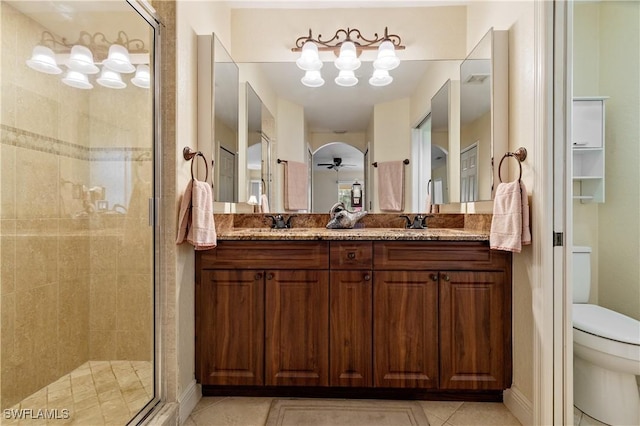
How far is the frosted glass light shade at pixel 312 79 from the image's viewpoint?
7.85 ft

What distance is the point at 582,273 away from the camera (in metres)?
1.89

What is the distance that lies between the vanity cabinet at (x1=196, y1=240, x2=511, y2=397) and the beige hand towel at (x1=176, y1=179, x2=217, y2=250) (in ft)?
0.49

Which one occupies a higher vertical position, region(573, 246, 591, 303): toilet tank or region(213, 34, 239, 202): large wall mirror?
Result: region(213, 34, 239, 202): large wall mirror

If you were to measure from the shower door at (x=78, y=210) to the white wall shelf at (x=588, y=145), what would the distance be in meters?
2.22

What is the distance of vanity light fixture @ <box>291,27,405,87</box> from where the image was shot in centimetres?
234

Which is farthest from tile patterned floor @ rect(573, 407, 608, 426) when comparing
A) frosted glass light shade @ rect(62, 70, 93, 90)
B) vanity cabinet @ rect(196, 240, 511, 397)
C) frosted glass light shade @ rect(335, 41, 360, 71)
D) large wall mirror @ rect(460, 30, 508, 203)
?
frosted glass light shade @ rect(62, 70, 93, 90)

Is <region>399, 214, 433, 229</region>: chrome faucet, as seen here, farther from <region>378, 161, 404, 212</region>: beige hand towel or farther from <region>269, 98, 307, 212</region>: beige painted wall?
<region>269, 98, 307, 212</region>: beige painted wall

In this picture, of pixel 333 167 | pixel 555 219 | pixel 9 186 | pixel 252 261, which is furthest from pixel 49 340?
A: pixel 555 219

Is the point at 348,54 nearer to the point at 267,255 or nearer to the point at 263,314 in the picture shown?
the point at 267,255

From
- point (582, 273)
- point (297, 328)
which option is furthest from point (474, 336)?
point (297, 328)

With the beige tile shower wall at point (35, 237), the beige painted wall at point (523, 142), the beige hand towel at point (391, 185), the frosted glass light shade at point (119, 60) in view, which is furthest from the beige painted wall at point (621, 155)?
the beige tile shower wall at point (35, 237)

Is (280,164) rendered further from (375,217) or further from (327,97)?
(375,217)

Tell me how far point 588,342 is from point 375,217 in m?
1.32

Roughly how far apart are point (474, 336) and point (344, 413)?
0.79 metres
